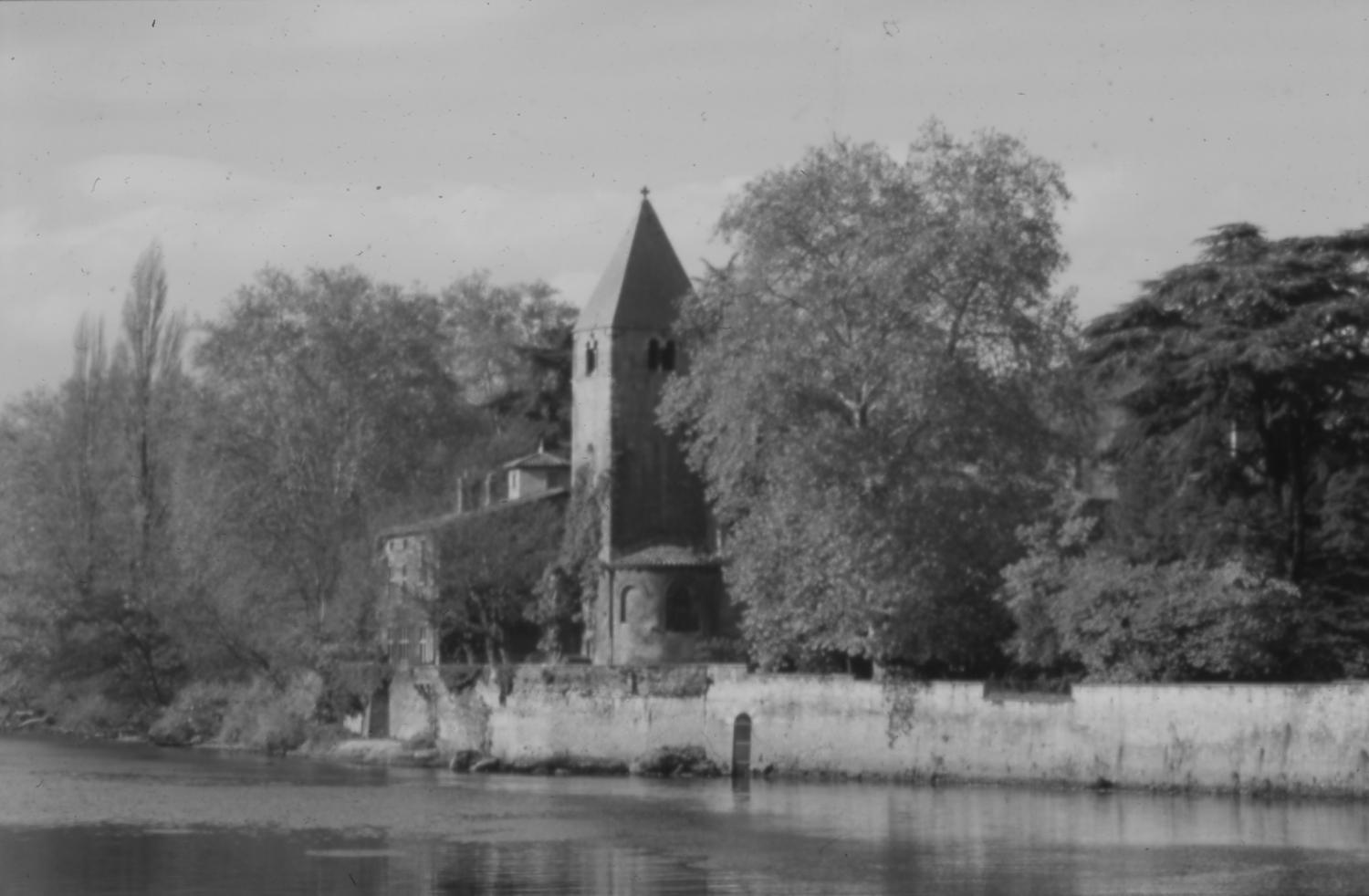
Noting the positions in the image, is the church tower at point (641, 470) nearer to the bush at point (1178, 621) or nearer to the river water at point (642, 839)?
the river water at point (642, 839)

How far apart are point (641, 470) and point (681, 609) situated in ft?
14.1

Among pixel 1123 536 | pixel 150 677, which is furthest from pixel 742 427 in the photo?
pixel 150 677

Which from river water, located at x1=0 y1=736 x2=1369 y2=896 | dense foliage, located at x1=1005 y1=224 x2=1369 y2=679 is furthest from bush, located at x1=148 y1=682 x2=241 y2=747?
dense foliage, located at x1=1005 y1=224 x2=1369 y2=679

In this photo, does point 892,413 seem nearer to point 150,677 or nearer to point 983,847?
point 983,847

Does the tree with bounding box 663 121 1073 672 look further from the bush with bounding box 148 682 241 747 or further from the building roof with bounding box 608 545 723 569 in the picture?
the bush with bounding box 148 682 241 747

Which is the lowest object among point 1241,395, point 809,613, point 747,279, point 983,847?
point 983,847

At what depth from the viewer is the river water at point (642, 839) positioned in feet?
106

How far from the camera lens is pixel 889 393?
52.0 metres

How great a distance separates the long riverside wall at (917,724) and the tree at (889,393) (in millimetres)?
1751

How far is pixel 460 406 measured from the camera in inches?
3214

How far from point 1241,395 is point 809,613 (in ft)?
33.6

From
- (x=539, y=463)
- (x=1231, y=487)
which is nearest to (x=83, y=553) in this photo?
(x=539, y=463)

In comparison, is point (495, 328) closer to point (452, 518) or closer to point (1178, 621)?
point (452, 518)

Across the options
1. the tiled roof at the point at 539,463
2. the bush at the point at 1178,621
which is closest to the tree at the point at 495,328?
the tiled roof at the point at 539,463
